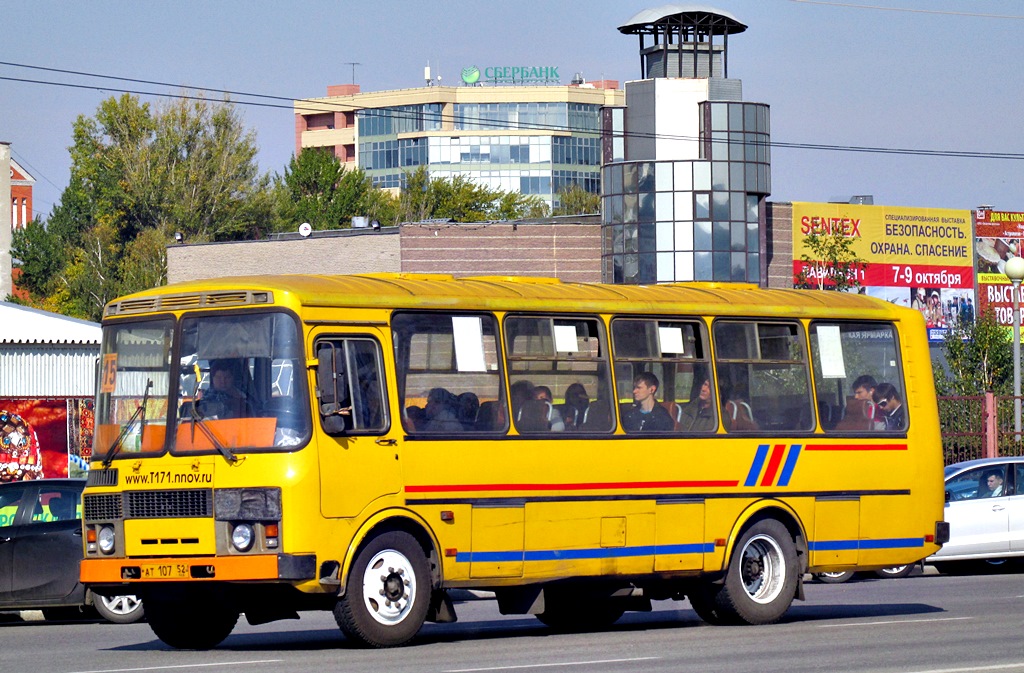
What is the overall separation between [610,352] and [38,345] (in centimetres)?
1989

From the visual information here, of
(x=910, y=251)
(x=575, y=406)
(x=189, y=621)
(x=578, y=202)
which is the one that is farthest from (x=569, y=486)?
(x=578, y=202)

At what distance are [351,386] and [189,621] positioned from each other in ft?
7.59

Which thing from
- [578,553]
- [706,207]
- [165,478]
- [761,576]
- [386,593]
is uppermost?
[706,207]

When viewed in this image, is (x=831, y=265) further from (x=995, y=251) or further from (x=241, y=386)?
(x=241, y=386)

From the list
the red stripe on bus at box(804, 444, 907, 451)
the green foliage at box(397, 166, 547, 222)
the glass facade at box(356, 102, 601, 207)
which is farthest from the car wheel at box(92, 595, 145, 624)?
the glass facade at box(356, 102, 601, 207)

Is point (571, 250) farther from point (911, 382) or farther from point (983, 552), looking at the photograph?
point (911, 382)

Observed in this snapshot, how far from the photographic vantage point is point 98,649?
13.1 metres

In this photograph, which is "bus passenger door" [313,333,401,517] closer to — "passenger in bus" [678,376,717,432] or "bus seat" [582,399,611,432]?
"bus seat" [582,399,611,432]

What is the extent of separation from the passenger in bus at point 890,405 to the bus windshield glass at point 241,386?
6.13m

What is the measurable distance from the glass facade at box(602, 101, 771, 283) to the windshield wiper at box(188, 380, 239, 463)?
172ft

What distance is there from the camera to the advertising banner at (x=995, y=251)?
70.4m

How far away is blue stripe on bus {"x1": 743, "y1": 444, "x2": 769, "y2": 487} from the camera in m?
14.3

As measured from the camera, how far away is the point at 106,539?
1218cm

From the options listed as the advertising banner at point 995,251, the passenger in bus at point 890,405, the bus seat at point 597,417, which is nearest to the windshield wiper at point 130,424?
the bus seat at point 597,417
